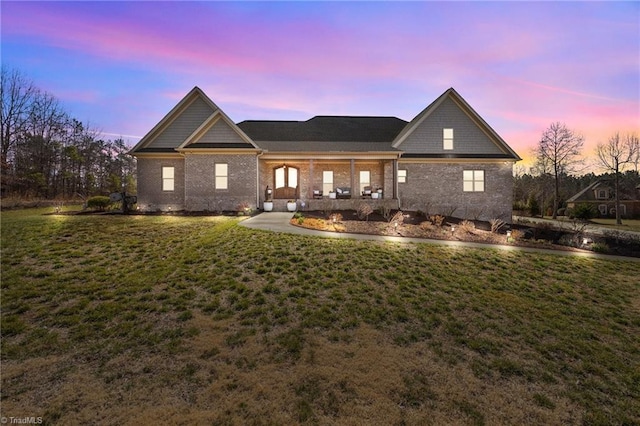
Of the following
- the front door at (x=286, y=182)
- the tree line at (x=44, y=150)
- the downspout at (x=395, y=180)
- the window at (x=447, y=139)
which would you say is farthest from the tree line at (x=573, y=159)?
the tree line at (x=44, y=150)

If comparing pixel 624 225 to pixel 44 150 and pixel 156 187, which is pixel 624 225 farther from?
pixel 44 150

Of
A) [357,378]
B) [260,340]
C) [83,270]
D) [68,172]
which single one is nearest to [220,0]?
[83,270]

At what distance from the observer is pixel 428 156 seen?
59.9ft

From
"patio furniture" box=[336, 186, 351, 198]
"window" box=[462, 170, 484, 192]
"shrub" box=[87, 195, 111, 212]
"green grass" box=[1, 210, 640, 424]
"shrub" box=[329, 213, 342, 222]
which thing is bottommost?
"green grass" box=[1, 210, 640, 424]

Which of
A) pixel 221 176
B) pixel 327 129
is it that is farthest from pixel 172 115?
pixel 327 129

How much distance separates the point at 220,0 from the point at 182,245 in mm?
10887

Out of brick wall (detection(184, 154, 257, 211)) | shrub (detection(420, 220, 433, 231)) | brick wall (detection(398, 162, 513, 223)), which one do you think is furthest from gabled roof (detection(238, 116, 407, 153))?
shrub (detection(420, 220, 433, 231))

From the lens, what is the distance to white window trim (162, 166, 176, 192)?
1725cm

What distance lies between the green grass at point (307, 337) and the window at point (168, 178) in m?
9.26

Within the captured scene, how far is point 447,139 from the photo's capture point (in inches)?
737

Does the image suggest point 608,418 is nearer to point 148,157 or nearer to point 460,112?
point 460,112

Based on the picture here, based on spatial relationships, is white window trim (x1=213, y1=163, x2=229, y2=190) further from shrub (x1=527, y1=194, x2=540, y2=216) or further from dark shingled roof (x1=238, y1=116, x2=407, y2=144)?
shrub (x1=527, y1=194, x2=540, y2=216)

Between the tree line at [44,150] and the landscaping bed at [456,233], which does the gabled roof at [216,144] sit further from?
the tree line at [44,150]

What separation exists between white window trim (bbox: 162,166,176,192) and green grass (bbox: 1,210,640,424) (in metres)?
9.23
